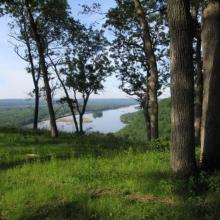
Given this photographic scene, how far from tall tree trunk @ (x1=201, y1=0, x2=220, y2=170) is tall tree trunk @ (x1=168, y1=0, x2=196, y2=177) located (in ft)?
3.04

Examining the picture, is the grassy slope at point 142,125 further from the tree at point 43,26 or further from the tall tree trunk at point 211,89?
the tall tree trunk at point 211,89

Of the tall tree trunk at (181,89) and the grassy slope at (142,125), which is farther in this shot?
the grassy slope at (142,125)

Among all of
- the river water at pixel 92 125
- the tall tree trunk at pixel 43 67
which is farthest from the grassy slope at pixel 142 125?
the tall tree trunk at pixel 43 67

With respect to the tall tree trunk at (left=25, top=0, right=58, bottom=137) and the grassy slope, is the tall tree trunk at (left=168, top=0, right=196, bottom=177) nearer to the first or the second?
the tall tree trunk at (left=25, top=0, right=58, bottom=137)

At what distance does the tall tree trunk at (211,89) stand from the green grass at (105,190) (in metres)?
0.81

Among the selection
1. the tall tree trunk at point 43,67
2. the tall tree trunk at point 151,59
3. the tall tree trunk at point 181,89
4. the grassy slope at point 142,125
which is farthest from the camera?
the grassy slope at point 142,125

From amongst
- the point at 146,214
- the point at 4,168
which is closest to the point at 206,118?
the point at 146,214

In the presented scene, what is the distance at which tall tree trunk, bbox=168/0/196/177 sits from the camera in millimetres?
10008

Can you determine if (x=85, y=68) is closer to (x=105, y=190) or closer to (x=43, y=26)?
A: (x=43, y=26)

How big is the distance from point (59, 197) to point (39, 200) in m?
0.42

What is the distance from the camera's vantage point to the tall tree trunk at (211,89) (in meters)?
10.9

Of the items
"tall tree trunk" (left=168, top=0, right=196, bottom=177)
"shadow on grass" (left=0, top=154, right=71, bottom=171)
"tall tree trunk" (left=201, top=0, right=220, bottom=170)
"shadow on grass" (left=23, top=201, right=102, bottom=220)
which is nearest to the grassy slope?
"shadow on grass" (left=0, top=154, right=71, bottom=171)

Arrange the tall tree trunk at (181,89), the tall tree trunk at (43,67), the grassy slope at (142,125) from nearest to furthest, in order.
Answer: the tall tree trunk at (181,89)
the tall tree trunk at (43,67)
the grassy slope at (142,125)

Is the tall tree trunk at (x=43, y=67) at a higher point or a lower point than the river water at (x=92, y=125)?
higher
